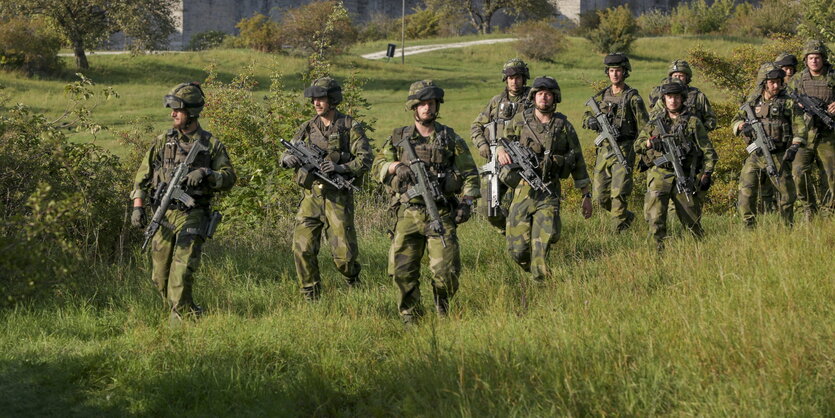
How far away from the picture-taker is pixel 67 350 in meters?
7.02

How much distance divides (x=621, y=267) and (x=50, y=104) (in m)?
25.7

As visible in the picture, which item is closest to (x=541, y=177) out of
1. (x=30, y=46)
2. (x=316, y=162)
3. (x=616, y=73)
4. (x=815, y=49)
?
(x=316, y=162)

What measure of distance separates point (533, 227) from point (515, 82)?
7.79 feet

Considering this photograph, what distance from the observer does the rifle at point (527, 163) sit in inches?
324

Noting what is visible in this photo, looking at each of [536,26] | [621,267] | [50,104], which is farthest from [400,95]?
[621,267]

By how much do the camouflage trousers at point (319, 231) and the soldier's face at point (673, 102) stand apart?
133 inches

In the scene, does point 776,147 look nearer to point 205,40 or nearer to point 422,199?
point 422,199

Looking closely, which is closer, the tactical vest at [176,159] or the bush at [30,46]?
the tactical vest at [176,159]

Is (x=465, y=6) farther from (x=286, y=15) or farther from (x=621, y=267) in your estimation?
(x=621, y=267)

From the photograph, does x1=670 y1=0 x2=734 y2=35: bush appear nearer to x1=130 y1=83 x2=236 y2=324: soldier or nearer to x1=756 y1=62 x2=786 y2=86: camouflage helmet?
x1=756 y1=62 x2=786 y2=86: camouflage helmet

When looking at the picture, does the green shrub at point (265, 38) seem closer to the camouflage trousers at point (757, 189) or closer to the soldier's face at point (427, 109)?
the camouflage trousers at point (757, 189)

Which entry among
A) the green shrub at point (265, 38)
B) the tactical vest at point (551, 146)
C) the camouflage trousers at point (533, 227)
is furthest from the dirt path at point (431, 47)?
the camouflage trousers at point (533, 227)

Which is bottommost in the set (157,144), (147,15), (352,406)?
(352,406)

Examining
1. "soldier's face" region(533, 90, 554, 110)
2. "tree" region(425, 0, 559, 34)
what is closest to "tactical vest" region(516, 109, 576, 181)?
"soldier's face" region(533, 90, 554, 110)
